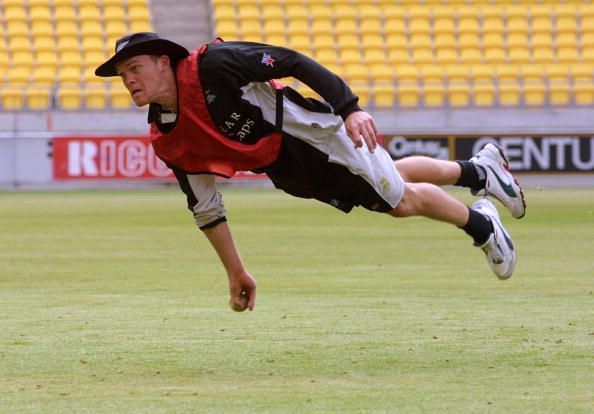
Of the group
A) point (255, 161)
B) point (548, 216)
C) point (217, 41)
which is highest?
point (217, 41)

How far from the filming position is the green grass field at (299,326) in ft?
18.0

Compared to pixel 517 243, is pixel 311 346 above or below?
above

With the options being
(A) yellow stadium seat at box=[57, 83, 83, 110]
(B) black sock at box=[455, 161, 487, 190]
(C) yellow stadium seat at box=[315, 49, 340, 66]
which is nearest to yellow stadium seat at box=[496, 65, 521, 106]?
(C) yellow stadium seat at box=[315, 49, 340, 66]

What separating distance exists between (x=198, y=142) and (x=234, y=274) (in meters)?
0.76

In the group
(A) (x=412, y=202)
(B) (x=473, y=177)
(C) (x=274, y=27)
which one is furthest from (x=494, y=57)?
(A) (x=412, y=202)

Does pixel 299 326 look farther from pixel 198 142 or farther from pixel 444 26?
pixel 444 26

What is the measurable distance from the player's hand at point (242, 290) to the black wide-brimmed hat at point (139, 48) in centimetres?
126

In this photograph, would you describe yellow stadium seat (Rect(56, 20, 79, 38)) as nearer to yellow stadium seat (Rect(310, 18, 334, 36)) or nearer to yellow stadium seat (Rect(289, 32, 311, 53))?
yellow stadium seat (Rect(289, 32, 311, 53))

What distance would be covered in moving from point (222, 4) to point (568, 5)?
8.60 m

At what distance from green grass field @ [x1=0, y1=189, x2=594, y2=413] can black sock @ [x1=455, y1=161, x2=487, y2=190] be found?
2.80 feet

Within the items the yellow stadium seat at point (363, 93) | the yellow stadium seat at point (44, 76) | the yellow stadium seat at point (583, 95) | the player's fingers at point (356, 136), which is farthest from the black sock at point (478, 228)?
the yellow stadium seat at point (44, 76)

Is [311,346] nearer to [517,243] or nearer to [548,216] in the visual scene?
[517,243]

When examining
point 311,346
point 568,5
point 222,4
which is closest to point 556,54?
point 568,5

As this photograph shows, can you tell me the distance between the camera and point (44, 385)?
18.9ft
